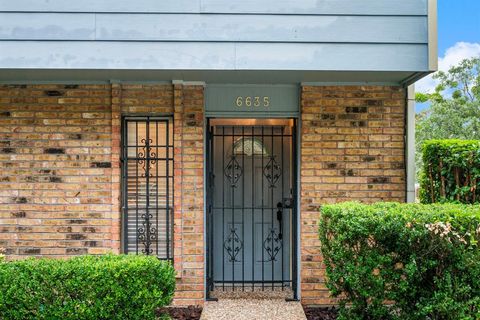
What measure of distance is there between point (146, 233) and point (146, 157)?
2.92 ft

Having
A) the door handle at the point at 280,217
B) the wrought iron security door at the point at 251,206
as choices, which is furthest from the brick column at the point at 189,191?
the door handle at the point at 280,217

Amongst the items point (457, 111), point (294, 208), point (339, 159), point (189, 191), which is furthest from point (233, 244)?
point (457, 111)

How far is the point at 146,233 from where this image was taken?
5.17m

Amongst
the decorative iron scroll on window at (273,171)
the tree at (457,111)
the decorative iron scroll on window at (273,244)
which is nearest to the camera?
A: the decorative iron scroll on window at (273,171)

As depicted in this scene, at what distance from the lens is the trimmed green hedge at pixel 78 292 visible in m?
3.81

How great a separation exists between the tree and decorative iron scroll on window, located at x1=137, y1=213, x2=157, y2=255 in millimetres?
9484

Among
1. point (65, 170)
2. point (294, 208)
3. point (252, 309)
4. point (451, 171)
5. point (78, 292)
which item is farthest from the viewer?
point (294, 208)

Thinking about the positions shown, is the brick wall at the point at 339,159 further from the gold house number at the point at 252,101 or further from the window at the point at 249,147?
the window at the point at 249,147

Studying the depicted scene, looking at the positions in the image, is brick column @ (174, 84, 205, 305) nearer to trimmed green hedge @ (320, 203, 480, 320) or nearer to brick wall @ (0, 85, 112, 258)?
brick wall @ (0, 85, 112, 258)

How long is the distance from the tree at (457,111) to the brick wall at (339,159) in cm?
807

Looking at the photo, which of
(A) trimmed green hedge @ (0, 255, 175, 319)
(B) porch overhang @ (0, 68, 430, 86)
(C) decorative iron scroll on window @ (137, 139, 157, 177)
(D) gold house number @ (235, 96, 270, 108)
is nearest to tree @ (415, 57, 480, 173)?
(B) porch overhang @ (0, 68, 430, 86)

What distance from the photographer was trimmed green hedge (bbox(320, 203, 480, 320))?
12.1 ft

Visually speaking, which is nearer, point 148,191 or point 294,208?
point 148,191

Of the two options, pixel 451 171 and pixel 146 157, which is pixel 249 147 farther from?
pixel 451 171
